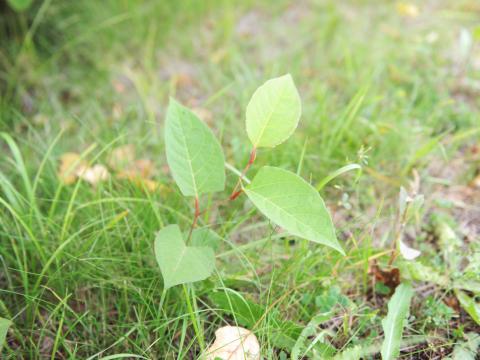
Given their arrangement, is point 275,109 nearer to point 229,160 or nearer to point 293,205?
point 293,205

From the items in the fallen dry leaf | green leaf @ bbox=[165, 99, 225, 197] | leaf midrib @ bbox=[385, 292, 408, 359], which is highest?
green leaf @ bbox=[165, 99, 225, 197]

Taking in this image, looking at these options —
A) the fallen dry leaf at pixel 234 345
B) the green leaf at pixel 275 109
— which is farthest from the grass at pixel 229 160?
the green leaf at pixel 275 109

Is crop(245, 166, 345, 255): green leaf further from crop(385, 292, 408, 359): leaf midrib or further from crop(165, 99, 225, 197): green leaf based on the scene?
crop(385, 292, 408, 359): leaf midrib

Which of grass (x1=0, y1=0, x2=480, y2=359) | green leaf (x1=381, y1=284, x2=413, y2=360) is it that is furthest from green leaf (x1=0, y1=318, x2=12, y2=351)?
green leaf (x1=381, y1=284, x2=413, y2=360)

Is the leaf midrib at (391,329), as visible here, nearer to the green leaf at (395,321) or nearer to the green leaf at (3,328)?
the green leaf at (395,321)

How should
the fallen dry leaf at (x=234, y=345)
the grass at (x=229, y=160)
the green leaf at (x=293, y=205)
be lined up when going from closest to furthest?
the green leaf at (x=293, y=205)
the fallen dry leaf at (x=234, y=345)
the grass at (x=229, y=160)

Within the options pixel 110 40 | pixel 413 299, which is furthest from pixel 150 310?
pixel 110 40

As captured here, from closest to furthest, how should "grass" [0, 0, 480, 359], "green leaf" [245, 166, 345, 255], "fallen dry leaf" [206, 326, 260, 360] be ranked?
"green leaf" [245, 166, 345, 255], "fallen dry leaf" [206, 326, 260, 360], "grass" [0, 0, 480, 359]
